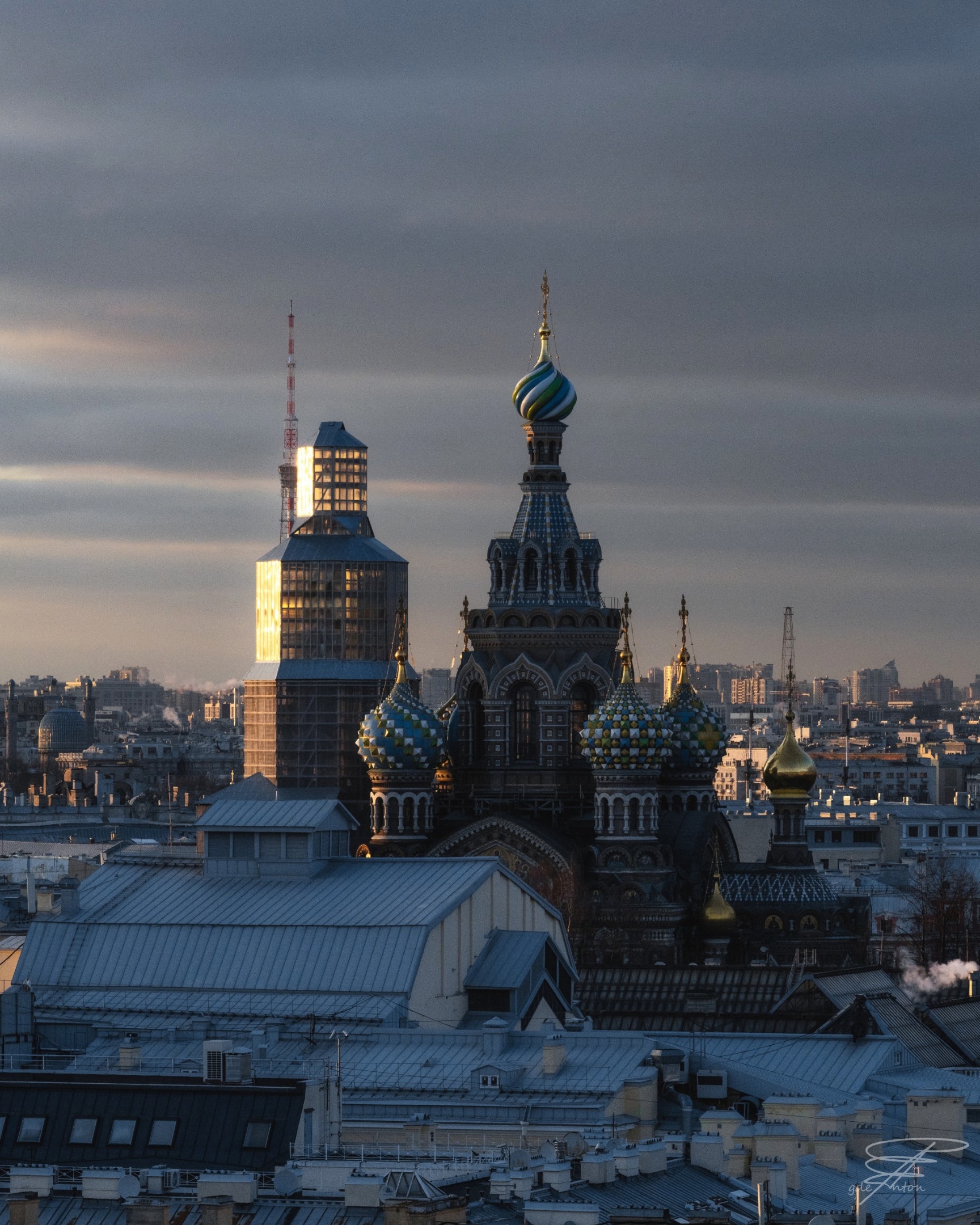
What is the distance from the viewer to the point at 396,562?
11844cm

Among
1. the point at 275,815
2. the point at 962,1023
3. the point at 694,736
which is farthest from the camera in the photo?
the point at 694,736

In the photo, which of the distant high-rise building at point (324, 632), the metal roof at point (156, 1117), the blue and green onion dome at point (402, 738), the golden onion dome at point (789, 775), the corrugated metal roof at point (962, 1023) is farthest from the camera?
the distant high-rise building at point (324, 632)

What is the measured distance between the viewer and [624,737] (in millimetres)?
89125

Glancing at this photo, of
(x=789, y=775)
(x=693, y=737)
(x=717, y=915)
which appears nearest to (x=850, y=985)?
(x=717, y=915)

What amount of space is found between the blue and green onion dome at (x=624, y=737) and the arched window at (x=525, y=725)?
524cm

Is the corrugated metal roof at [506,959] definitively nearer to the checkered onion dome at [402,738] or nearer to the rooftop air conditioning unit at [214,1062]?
the rooftop air conditioning unit at [214,1062]

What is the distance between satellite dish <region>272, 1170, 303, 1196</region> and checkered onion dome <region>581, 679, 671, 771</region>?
5067 centimetres

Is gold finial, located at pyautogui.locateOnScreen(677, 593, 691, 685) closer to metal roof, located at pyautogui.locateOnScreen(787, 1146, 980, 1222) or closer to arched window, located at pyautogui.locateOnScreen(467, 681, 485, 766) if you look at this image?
arched window, located at pyautogui.locateOnScreen(467, 681, 485, 766)

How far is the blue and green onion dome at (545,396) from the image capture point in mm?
98688

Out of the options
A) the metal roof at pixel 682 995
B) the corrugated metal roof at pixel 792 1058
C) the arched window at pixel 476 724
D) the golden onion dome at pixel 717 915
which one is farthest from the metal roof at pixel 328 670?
the corrugated metal roof at pixel 792 1058

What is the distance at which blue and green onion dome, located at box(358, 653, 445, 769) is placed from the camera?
91.8 m

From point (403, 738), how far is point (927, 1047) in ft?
103

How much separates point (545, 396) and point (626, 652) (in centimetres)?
1069

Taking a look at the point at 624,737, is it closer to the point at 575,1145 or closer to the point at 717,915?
the point at 717,915
